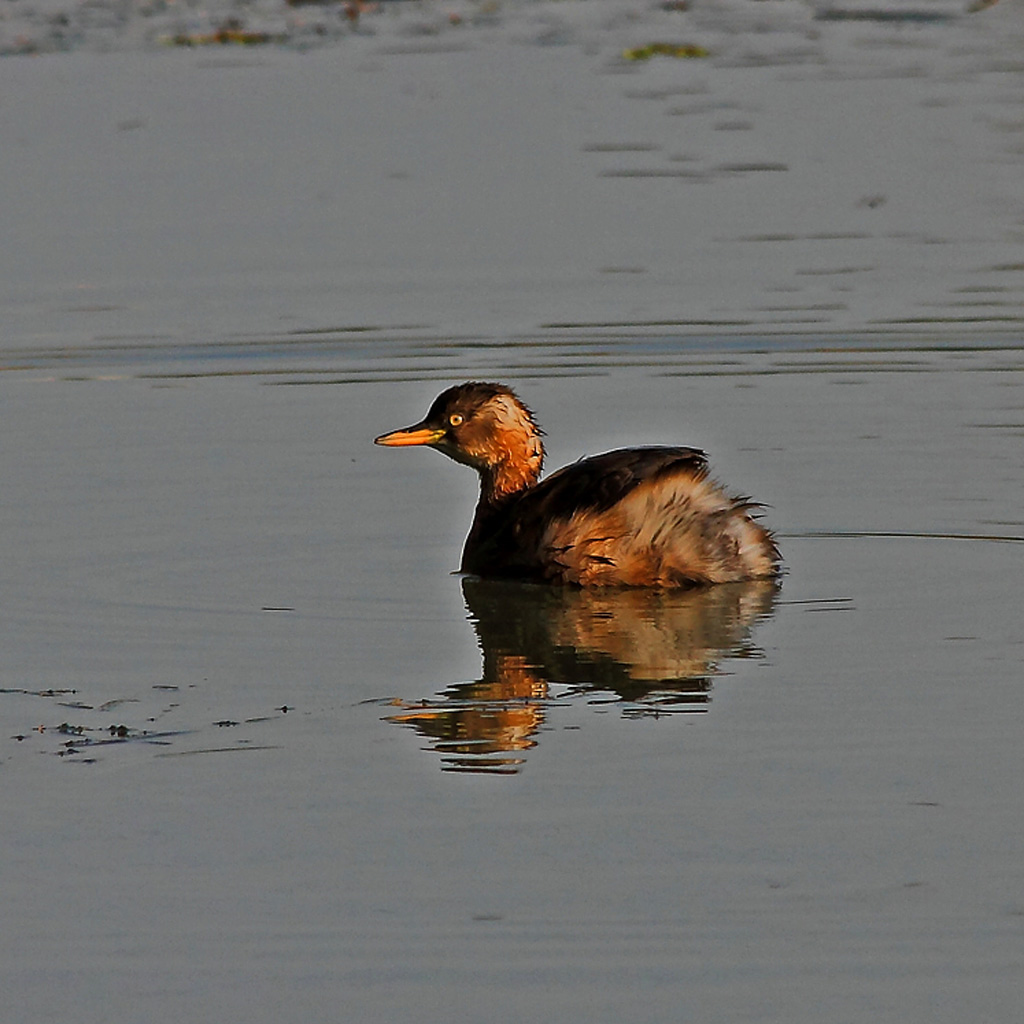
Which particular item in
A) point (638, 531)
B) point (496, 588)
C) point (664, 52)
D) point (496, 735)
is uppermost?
point (664, 52)

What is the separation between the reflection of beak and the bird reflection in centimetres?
82

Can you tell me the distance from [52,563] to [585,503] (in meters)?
1.93

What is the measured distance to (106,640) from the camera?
7.66 meters

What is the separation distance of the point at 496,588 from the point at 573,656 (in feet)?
4.12

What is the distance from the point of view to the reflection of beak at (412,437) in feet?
30.7

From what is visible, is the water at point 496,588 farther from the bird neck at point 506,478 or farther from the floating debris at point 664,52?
the floating debris at point 664,52

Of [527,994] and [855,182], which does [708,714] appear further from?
[855,182]

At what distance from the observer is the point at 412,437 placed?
9398 mm

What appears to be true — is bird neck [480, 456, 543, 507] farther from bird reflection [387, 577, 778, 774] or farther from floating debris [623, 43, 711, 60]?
floating debris [623, 43, 711, 60]

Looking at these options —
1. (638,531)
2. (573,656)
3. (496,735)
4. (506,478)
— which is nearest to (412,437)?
(506,478)


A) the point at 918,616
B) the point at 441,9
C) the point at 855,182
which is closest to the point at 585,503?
the point at 918,616

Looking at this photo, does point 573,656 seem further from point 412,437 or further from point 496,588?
point 412,437

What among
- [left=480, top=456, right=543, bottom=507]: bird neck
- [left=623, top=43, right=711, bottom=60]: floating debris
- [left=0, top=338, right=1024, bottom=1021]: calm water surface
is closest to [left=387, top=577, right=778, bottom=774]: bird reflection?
[left=0, top=338, right=1024, bottom=1021]: calm water surface

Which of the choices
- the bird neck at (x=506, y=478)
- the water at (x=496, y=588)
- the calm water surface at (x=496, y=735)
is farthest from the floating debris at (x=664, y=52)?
the bird neck at (x=506, y=478)
